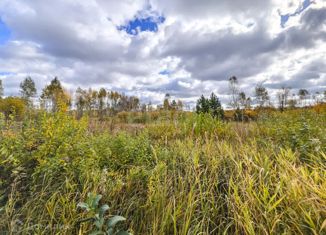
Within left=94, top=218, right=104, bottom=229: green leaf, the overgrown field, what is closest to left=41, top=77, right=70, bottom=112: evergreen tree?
the overgrown field

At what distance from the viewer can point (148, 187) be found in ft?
7.75

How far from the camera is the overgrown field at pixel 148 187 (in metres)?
1.83

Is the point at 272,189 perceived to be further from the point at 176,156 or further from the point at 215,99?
the point at 215,99

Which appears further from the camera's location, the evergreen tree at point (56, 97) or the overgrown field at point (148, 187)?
the evergreen tree at point (56, 97)

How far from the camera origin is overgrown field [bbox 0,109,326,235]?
1825 millimetres

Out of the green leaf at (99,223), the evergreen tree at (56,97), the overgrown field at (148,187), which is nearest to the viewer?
the green leaf at (99,223)

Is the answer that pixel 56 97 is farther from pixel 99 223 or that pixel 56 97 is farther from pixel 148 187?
pixel 99 223

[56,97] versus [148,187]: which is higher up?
[56,97]

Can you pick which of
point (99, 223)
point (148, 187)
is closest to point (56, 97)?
point (148, 187)

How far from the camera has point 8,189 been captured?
2492mm

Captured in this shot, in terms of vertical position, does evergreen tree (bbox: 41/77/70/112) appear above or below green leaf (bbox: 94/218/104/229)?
above

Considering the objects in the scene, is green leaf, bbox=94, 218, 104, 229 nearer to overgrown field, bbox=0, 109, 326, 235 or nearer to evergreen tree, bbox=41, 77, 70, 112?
overgrown field, bbox=0, 109, 326, 235

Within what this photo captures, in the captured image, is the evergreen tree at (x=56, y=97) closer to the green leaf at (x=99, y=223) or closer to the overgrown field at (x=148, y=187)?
the overgrown field at (x=148, y=187)

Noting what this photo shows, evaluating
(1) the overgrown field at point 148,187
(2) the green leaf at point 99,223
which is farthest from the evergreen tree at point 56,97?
(2) the green leaf at point 99,223
